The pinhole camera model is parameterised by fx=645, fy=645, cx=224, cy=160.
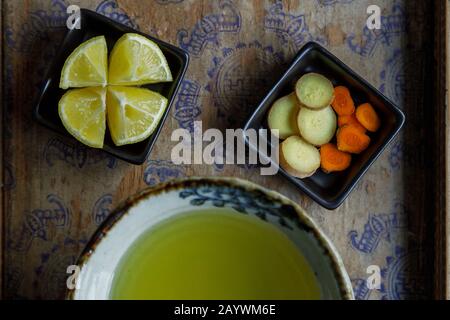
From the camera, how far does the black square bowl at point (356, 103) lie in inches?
48.8

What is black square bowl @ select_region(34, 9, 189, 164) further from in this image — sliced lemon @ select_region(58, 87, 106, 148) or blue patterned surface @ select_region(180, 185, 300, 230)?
blue patterned surface @ select_region(180, 185, 300, 230)

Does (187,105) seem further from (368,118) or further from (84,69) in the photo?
(368,118)

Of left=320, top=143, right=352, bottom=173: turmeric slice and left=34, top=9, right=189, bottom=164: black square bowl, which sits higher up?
left=34, top=9, right=189, bottom=164: black square bowl

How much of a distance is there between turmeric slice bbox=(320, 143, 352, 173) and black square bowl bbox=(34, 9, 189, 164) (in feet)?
1.05

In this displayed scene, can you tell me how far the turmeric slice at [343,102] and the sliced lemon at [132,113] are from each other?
339mm

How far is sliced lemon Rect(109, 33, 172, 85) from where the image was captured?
3.99 feet

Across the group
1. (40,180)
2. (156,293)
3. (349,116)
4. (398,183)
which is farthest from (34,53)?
(398,183)

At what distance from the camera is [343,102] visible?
1278 millimetres

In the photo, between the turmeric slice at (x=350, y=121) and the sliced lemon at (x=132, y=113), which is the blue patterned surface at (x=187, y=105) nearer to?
the sliced lemon at (x=132, y=113)

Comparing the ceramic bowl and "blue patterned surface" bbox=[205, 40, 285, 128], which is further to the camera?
"blue patterned surface" bbox=[205, 40, 285, 128]

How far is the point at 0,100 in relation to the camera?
1297 millimetres

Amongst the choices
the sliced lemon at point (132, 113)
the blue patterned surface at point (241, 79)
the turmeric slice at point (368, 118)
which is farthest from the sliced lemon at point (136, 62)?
the turmeric slice at point (368, 118)

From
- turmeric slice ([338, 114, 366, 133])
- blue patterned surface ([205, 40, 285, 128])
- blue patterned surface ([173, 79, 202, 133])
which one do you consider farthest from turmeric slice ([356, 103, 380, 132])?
blue patterned surface ([173, 79, 202, 133])
